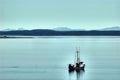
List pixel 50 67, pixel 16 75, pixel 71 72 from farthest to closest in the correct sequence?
1. pixel 50 67
2. pixel 71 72
3. pixel 16 75

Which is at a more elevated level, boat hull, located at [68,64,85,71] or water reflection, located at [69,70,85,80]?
boat hull, located at [68,64,85,71]

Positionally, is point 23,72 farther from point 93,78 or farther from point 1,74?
point 93,78

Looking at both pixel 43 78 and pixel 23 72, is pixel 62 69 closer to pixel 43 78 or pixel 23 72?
pixel 23 72

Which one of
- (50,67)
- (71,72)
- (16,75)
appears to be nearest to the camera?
(16,75)

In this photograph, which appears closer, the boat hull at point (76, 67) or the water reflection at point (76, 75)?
the water reflection at point (76, 75)

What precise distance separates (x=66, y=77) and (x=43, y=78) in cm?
280

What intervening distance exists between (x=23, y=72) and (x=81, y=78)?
7034mm

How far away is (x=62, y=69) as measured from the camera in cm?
5162

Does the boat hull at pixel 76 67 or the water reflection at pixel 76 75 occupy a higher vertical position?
the boat hull at pixel 76 67

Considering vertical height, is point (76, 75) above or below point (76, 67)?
below

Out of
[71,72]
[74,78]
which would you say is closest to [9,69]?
[71,72]

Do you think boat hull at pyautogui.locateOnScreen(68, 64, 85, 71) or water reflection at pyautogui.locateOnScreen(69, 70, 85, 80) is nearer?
water reflection at pyautogui.locateOnScreen(69, 70, 85, 80)

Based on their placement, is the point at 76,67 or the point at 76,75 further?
the point at 76,67

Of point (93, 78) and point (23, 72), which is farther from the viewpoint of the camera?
point (23, 72)
